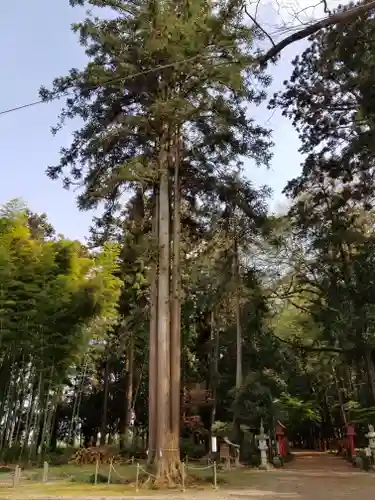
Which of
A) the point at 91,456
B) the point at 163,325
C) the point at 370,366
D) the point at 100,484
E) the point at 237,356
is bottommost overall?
the point at 100,484

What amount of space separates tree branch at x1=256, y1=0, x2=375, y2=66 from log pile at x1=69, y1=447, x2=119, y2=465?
13.9m

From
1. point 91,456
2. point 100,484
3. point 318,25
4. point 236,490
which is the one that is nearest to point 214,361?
point 91,456

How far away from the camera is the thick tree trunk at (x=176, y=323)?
10.1 metres

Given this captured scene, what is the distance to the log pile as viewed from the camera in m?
15.2

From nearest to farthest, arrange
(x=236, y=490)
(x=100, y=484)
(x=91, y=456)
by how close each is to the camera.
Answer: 1. (x=236, y=490)
2. (x=100, y=484)
3. (x=91, y=456)

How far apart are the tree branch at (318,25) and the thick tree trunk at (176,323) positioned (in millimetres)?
6802

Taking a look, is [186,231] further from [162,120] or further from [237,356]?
[237,356]

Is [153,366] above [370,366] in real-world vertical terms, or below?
below

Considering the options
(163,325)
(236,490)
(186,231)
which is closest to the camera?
(236,490)

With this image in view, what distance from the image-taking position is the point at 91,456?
50.8 feet

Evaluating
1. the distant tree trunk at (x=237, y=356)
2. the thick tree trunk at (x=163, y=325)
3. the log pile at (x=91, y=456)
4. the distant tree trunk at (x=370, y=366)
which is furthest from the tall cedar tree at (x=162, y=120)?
the distant tree trunk at (x=370, y=366)

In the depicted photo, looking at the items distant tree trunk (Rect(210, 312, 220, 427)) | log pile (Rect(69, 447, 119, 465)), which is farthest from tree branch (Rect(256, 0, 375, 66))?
distant tree trunk (Rect(210, 312, 220, 427))

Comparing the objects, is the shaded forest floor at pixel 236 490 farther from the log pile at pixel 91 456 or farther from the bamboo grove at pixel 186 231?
the log pile at pixel 91 456

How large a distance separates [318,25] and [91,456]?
48.7 feet
